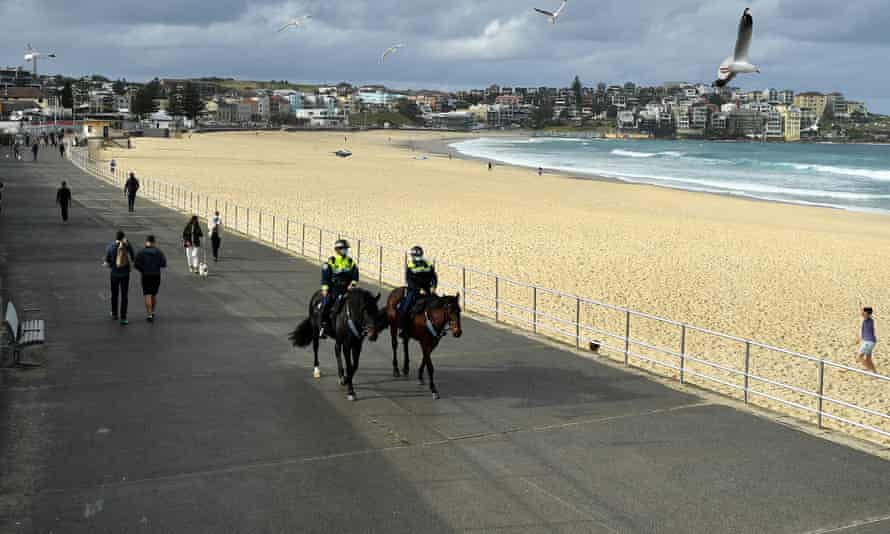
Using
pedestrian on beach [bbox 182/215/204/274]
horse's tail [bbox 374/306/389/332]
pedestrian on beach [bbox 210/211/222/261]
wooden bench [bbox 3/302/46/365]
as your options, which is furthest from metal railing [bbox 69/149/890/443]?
wooden bench [bbox 3/302/46/365]

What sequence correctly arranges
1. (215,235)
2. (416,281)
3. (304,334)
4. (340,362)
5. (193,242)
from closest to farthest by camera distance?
1. (340,362)
2. (416,281)
3. (304,334)
4. (193,242)
5. (215,235)

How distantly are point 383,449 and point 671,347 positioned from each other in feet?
33.6

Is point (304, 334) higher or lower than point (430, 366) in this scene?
higher

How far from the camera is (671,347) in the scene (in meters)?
19.1

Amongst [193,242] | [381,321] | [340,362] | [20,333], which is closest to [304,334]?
[340,362]

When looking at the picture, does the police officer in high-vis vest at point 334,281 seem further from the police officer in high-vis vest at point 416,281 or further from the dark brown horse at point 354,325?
the police officer in high-vis vest at point 416,281

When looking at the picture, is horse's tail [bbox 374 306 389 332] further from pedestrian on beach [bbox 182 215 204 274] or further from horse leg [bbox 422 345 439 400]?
pedestrian on beach [bbox 182 215 204 274]

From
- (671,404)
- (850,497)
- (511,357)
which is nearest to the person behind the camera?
(850,497)

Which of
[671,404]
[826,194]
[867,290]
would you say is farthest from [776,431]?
[826,194]

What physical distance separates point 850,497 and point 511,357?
20.6ft

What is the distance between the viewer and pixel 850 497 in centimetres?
897

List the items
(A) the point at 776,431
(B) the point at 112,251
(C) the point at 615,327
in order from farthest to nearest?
(C) the point at 615,327 < (B) the point at 112,251 < (A) the point at 776,431

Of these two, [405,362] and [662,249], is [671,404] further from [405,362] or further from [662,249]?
[662,249]

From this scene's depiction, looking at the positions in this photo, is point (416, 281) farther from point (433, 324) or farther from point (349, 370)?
point (349, 370)
